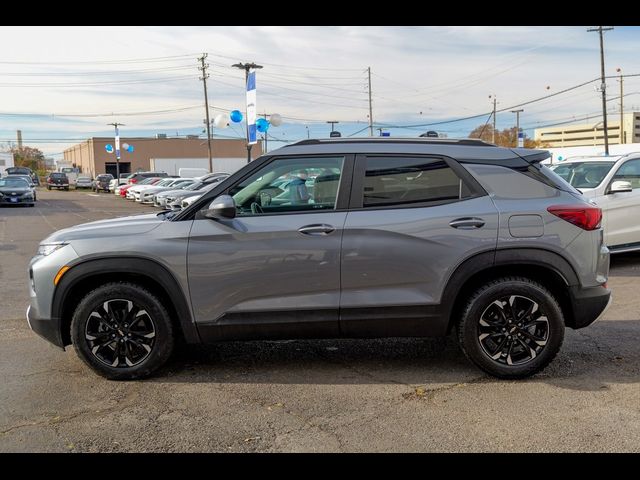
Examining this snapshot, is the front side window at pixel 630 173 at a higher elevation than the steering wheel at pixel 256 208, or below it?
higher

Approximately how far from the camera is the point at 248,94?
67.7ft

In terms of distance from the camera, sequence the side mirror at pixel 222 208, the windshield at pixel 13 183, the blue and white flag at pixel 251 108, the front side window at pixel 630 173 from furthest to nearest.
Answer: the windshield at pixel 13 183
the blue and white flag at pixel 251 108
the front side window at pixel 630 173
the side mirror at pixel 222 208

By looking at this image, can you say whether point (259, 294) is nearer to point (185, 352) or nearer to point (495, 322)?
point (185, 352)

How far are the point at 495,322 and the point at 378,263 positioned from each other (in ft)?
3.48

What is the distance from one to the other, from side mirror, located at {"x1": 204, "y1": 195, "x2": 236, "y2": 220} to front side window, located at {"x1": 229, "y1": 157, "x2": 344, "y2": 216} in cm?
17

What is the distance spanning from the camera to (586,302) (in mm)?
4430

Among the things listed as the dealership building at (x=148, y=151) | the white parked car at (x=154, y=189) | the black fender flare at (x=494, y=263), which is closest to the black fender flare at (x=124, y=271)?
the black fender flare at (x=494, y=263)

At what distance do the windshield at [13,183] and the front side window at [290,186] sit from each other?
28.5m

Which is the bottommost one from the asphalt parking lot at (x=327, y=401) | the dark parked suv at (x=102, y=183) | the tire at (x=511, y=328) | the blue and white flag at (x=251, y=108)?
the asphalt parking lot at (x=327, y=401)

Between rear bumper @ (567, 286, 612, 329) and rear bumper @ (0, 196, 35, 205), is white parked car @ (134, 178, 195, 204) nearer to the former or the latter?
rear bumper @ (0, 196, 35, 205)

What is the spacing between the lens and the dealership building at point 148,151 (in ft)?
261

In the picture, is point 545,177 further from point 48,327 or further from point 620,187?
point 620,187

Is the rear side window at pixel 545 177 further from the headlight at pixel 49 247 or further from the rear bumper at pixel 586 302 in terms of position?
the headlight at pixel 49 247

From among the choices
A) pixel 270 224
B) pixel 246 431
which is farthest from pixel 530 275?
pixel 246 431
